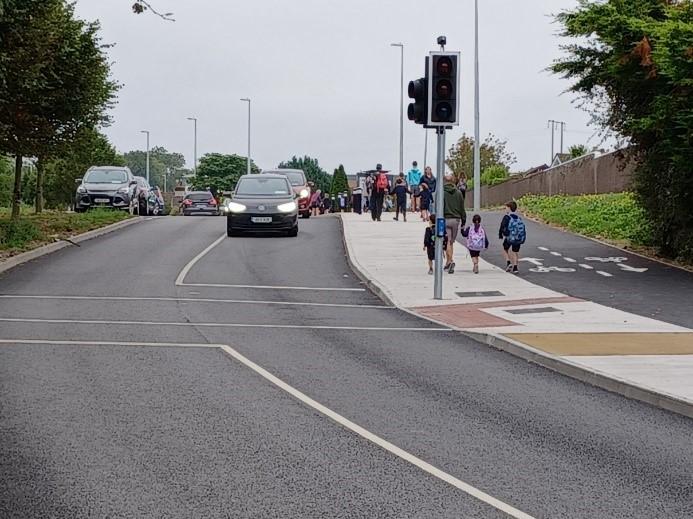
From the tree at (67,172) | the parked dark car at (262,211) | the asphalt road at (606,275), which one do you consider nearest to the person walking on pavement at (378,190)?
the parked dark car at (262,211)

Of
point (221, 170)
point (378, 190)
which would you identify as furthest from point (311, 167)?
point (378, 190)

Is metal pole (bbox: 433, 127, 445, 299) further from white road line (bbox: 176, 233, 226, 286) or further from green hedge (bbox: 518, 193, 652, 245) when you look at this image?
green hedge (bbox: 518, 193, 652, 245)

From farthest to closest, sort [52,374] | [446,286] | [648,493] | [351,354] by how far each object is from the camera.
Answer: [446,286], [351,354], [52,374], [648,493]

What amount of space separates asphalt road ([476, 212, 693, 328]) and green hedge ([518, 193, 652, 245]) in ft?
2.47

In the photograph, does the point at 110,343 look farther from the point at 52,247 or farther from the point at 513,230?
the point at 52,247

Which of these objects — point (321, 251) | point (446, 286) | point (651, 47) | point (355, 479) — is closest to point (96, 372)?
point (355, 479)

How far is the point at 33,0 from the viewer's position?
2125 centimetres

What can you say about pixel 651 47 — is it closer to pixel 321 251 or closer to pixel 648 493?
pixel 321 251

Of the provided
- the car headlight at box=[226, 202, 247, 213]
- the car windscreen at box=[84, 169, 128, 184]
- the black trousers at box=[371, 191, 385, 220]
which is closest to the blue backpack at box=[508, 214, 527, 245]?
the car headlight at box=[226, 202, 247, 213]

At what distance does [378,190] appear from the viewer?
3625cm

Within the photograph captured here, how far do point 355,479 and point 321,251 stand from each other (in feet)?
66.7

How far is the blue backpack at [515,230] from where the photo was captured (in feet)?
70.8

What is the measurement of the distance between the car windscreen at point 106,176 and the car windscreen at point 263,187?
10.3 m

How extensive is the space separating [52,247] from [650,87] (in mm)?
13897
